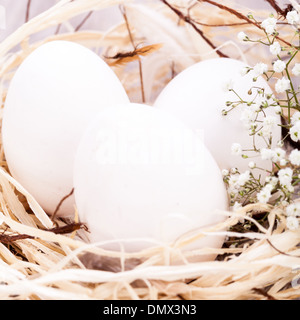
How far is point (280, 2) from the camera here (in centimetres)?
101

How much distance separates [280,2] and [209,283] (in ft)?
1.98

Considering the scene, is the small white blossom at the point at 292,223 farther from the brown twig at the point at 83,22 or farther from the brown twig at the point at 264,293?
the brown twig at the point at 83,22

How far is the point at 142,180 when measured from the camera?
0.67 m

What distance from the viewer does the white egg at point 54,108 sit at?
31.3 inches

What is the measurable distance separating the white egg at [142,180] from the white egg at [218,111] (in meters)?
0.10

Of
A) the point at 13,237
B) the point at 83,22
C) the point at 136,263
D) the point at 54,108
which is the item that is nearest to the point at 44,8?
the point at 83,22

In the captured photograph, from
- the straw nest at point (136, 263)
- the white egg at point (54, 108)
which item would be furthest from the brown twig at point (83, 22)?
the white egg at point (54, 108)

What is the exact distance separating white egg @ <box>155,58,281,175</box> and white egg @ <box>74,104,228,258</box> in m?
0.10

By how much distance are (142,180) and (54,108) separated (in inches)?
8.3

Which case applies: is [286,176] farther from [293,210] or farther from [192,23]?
[192,23]

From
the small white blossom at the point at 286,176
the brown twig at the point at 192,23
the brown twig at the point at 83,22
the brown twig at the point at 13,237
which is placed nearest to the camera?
the small white blossom at the point at 286,176

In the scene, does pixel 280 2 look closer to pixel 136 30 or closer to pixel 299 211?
pixel 136 30
